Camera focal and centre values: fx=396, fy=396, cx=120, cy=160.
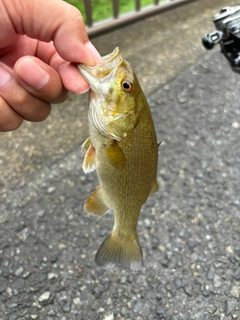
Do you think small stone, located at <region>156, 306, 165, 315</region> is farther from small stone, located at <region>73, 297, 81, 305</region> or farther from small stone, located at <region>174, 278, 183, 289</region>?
small stone, located at <region>73, 297, 81, 305</region>

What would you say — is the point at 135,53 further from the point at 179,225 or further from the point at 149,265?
the point at 149,265

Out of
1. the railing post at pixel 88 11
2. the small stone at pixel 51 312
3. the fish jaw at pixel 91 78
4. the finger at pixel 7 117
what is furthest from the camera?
the railing post at pixel 88 11

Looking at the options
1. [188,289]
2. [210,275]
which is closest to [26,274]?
[188,289]

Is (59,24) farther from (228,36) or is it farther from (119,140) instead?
(228,36)

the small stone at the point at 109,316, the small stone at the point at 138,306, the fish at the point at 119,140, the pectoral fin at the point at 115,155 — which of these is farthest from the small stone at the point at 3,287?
the pectoral fin at the point at 115,155

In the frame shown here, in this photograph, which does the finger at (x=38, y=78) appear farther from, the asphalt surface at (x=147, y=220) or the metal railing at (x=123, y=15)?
the metal railing at (x=123, y=15)

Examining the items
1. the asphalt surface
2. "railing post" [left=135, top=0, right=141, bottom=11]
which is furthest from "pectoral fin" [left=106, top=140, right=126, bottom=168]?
"railing post" [left=135, top=0, right=141, bottom=11]

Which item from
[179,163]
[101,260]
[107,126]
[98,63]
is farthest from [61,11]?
[179,163]

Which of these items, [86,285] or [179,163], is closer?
[86,285]
